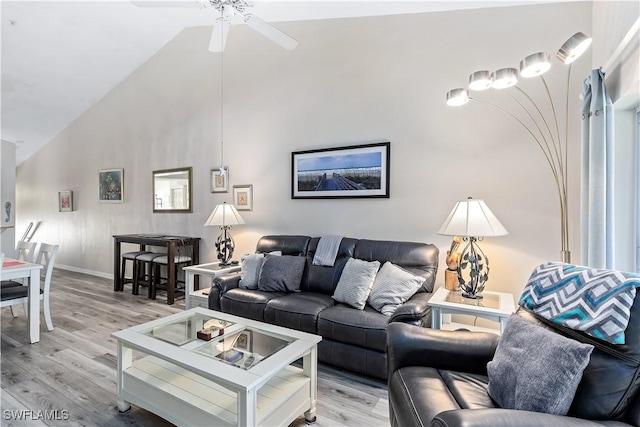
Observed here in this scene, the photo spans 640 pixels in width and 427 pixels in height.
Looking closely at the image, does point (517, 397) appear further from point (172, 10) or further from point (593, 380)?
point (172, 10)

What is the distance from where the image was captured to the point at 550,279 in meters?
1.49

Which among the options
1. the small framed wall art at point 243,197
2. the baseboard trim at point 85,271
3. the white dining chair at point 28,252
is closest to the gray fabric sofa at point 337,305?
the small framed wall art at point 243,197

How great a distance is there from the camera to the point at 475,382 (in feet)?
4.74

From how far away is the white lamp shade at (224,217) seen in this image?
365cm

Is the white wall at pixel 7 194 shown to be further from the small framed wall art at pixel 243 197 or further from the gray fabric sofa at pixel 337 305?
the gray fabric sofa at pixel 337 305

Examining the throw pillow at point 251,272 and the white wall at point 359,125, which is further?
the throw pillow at point 251,272

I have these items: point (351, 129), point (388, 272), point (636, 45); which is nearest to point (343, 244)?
point (388, 272)

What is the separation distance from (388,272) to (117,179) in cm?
494

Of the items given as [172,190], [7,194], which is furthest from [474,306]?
[7,194]

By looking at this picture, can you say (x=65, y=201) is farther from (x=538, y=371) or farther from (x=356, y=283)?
(x=538, y=371)

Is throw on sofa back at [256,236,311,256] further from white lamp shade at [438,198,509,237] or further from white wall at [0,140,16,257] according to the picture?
white wall at [0,140,16,257]

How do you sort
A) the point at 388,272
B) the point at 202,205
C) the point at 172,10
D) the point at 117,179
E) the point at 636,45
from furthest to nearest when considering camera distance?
1. the point at 117,179
2. the point at 202,205
3. the point at 172,10
4. the point at 388,272
5. the point at 636,45

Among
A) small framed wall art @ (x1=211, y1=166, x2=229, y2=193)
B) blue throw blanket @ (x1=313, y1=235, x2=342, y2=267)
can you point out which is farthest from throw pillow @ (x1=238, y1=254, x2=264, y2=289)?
small framed wall art @ (x1=211, y1=166, x2=229, y2=193)

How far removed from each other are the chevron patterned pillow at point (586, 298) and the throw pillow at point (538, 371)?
0.10 metres
